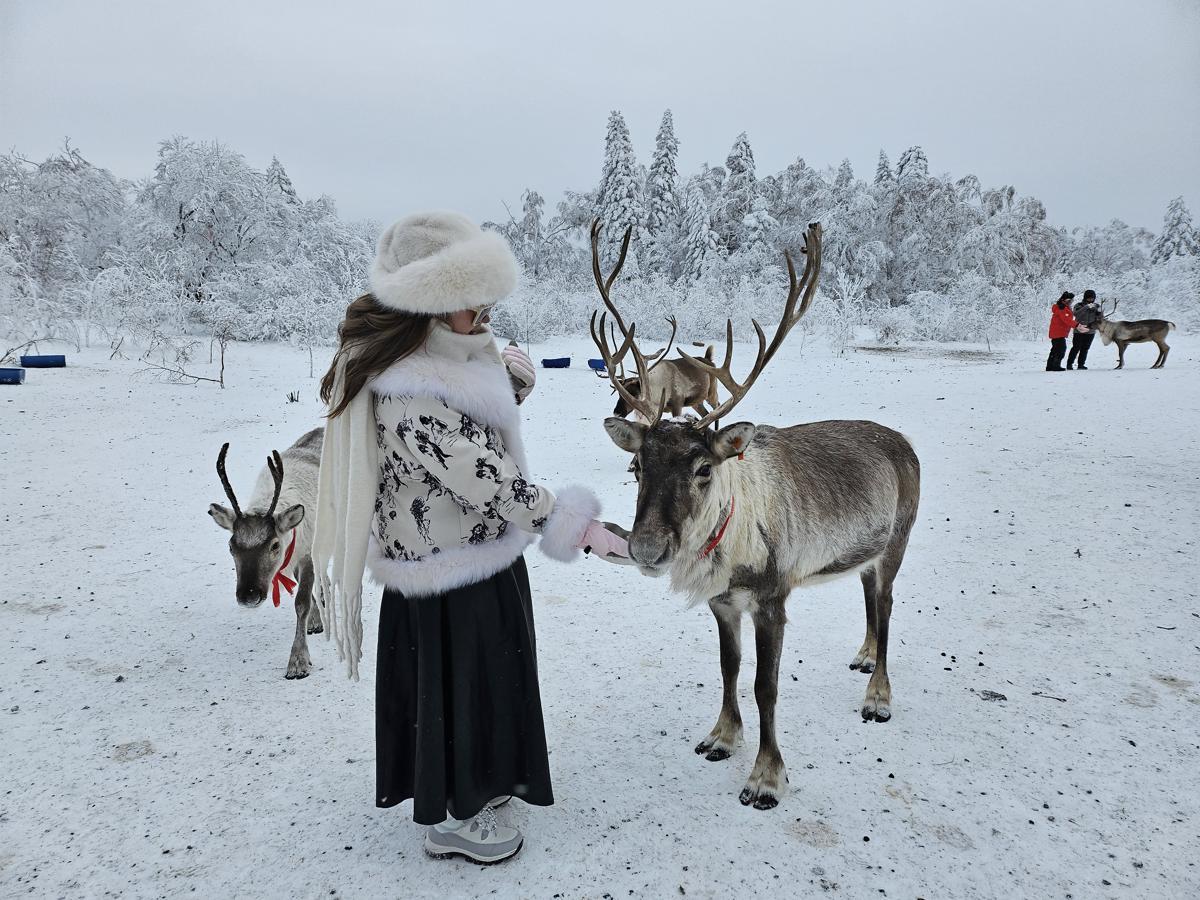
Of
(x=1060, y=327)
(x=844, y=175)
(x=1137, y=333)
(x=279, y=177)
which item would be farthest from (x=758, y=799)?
(x=844, y=175)

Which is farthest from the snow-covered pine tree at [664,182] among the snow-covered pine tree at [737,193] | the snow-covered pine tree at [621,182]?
the snow-covered pine tree at [737,193]

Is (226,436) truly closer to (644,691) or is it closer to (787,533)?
(644,691)

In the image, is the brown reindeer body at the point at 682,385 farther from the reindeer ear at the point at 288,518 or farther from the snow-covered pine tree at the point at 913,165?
the snow-covered pine tree at the point at 913,165

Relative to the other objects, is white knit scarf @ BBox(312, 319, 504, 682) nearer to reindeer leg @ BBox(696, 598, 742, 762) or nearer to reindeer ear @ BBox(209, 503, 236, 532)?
reindeer leg @ BBox(696, 598, 742, 762)

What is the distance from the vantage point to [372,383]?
198cm

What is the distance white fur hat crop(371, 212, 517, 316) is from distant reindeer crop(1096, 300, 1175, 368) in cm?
1493

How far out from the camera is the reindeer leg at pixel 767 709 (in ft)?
8.63

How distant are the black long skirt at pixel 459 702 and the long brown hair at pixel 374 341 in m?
0.71

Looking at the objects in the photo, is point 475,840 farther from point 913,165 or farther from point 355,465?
Answer: point 913,165

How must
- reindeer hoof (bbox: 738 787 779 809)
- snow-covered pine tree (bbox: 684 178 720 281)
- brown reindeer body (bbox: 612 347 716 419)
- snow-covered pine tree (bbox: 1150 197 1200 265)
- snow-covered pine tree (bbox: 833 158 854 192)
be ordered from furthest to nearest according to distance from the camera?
snow-covered pine tree (bbox: 833 158 854 192) → snow-covered pine tree (bbox: 1150 197 1200 265) → snow-covered pine tree (bbox: 684 178 720 281) → brown reindeer body (bbox: 612 347 716 419) → reindeer hoof (bbox: 738 787 779 809)

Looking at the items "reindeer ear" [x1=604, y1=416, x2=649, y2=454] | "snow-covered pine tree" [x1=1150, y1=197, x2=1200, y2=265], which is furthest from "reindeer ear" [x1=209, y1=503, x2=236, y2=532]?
"snow-covered pine tree" [x1=1150, y1=197, x2=1200, y2=265]

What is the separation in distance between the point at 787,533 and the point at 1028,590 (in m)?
2.70

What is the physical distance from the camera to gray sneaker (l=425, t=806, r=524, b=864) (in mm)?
2273

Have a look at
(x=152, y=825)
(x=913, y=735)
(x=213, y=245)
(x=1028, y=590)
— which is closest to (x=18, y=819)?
(x=152, y=825)
